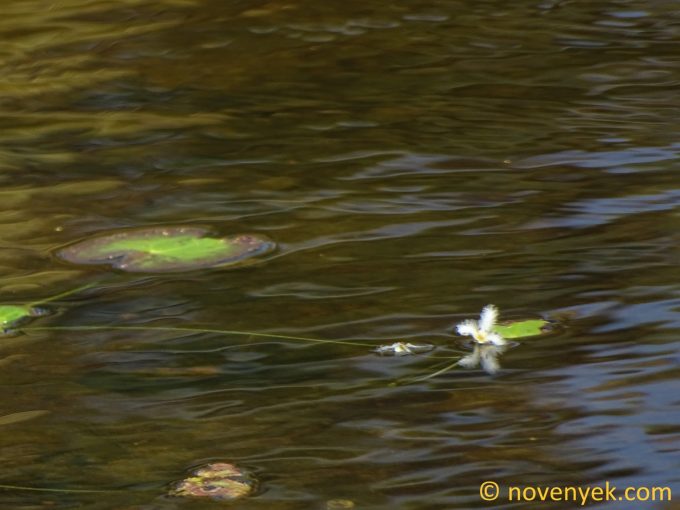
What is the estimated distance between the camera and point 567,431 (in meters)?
2.31

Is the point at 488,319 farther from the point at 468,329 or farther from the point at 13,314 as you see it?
the point at 13,314

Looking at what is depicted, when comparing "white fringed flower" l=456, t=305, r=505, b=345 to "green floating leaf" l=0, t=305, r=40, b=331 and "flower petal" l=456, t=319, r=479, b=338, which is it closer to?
"flower petal" l=456, t=319, r=479, b=338

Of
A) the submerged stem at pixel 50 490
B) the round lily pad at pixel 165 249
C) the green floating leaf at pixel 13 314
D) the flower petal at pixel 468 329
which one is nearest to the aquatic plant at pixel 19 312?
the green floating leaf at pixel 13 314

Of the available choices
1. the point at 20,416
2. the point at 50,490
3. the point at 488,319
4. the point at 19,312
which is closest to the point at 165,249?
the point at 19,312

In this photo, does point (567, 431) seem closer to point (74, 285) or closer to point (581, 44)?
point (74, 285)

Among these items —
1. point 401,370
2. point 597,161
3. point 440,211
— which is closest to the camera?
point 401,370

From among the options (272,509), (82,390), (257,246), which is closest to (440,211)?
(257,246)

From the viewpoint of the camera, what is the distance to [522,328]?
269 cm

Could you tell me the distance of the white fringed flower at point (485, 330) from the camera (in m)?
2.62

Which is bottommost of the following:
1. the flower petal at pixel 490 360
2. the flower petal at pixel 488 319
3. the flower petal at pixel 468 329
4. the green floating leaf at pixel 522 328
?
the flower petal at pixel 490 360

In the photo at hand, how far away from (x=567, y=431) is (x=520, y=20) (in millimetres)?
3072

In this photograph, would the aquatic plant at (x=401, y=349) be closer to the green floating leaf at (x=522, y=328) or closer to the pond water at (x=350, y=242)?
the pond water at (x=350, y=242)

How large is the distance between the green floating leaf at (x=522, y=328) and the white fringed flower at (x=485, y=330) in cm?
2

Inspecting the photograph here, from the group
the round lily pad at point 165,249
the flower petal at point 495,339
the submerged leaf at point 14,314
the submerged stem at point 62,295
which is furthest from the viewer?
the round lily pad at point 165,249
